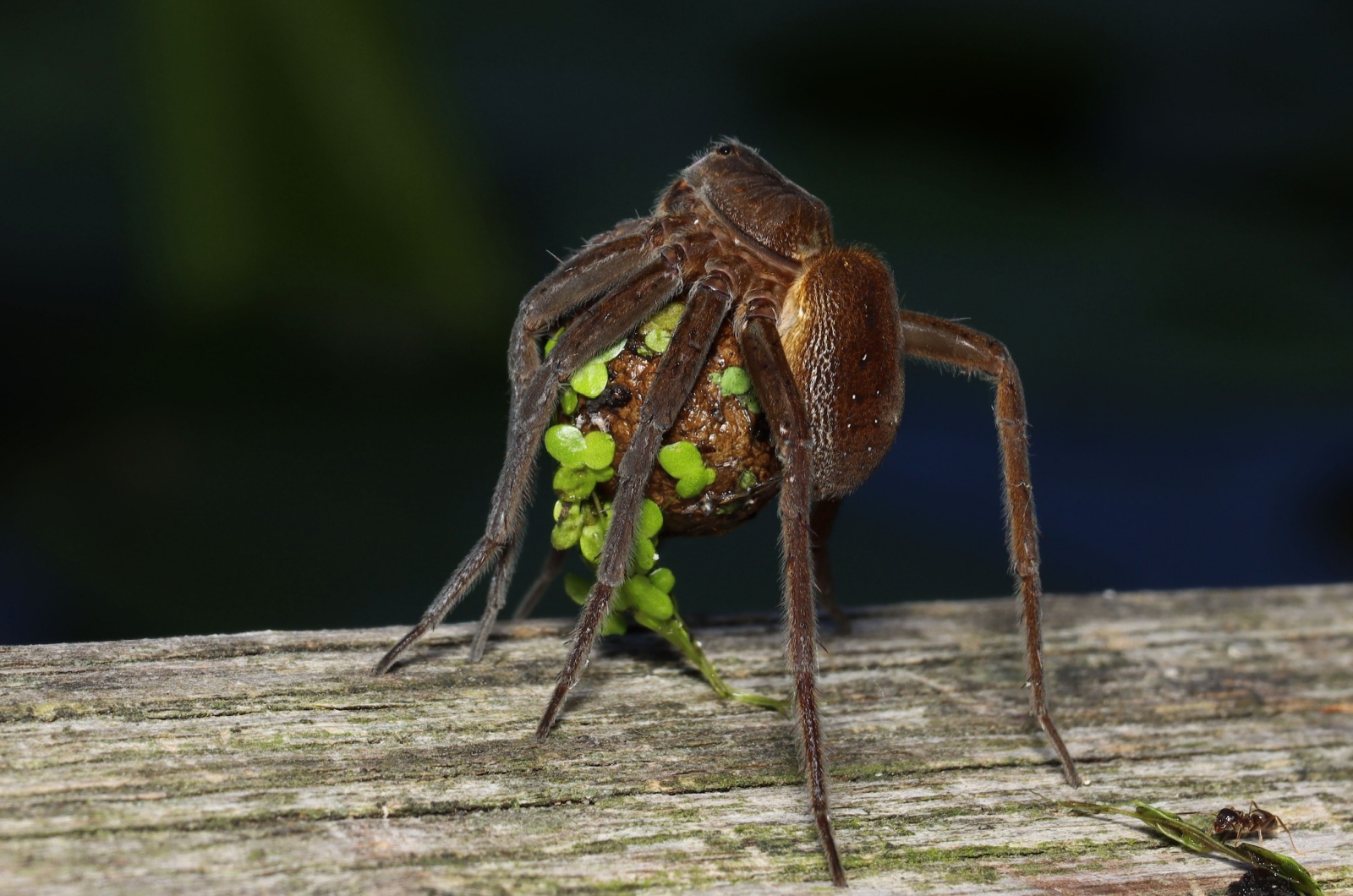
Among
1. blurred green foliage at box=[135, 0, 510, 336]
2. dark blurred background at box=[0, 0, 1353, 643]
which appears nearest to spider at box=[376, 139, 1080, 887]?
dark blurred background at box=[0, 0, 1353, 643]

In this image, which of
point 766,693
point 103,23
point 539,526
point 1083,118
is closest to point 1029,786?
point 766,693

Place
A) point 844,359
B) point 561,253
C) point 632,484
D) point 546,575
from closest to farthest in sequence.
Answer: point 632,484
point 844,359
point 546,575
point 561,253

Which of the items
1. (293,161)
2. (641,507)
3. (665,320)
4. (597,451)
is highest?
(293,161)

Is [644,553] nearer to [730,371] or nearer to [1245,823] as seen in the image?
[730,371]

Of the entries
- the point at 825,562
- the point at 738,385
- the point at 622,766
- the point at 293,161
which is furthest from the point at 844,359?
the point at 293,161

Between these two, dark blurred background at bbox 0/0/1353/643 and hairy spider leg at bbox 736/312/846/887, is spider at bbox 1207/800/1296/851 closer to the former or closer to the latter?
hairy spider leg at bbox 736/312/846/887
